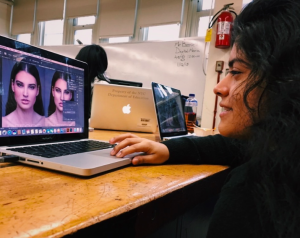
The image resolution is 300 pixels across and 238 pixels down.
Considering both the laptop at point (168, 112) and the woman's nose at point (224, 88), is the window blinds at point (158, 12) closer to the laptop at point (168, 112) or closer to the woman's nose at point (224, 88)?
the laptop at point (168, 112)

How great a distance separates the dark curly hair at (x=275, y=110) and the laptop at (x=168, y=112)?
701mm

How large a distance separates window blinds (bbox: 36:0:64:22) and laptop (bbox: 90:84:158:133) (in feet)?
11.9

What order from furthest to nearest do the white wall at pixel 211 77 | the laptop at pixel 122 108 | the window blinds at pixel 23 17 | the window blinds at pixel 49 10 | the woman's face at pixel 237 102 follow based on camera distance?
the window blinds at pixel 23 17
the window blinds at pixel 49 10
the white wall at pixel 211 77
the laptop at pixel 122 108
the woman's face at pixel 237 102

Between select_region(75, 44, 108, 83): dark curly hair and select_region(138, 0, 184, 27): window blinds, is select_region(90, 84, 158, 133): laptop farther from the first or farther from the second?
select_region(138, 0, 184, 27): window blinds

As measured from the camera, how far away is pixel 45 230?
277 millimetres

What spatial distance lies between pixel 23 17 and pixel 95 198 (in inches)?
213

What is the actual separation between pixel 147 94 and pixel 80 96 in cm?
58

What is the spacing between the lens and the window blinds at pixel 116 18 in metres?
3.73

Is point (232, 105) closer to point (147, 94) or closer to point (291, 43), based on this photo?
point (291, 43)

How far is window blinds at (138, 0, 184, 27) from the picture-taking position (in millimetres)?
3383

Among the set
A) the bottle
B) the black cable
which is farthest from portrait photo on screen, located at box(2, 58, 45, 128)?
the bottle

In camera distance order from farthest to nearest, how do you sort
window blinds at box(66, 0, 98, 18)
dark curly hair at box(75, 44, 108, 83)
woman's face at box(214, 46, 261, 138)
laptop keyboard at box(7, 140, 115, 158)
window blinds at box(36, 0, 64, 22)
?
1. window blinds at box(36, 0, 64, 22)
2. window blinds at box(66, 0, 98, 18)
3. dark curly hair at box(75, 44, 108, 83)
4. laptop keyboard at box(7, 140, 115, 158)
5. woman's face at box(214, 46, 261, 138)

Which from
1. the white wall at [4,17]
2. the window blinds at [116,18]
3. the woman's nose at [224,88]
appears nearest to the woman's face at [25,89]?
the woman's nose at [224,88]

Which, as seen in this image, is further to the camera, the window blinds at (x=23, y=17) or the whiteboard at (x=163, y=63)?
the window blinds at (x=23, y=17)
